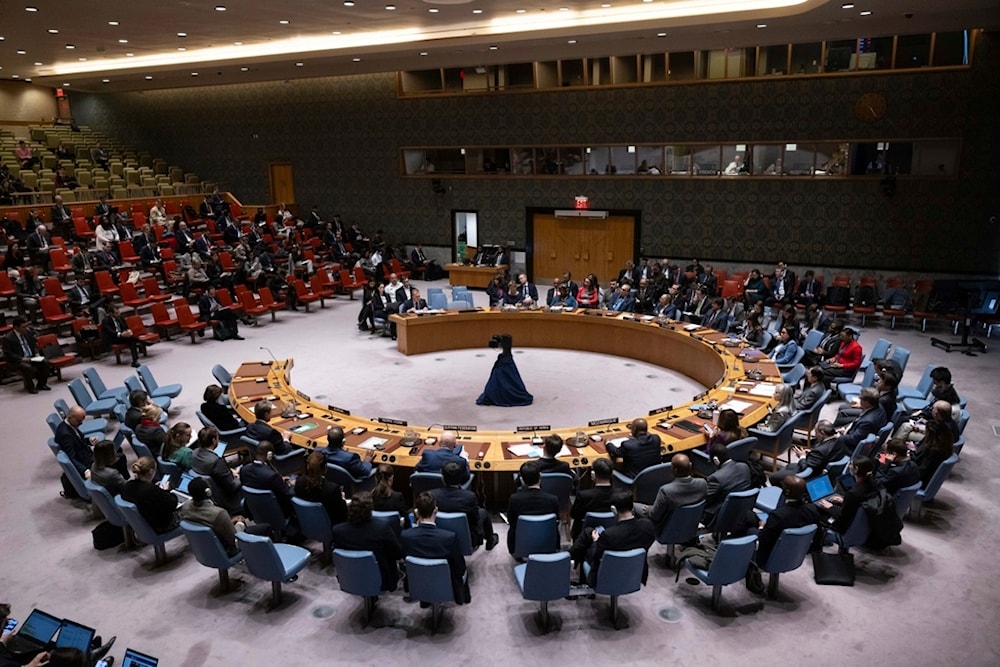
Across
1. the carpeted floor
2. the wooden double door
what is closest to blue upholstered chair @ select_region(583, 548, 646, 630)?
the carpeted floor

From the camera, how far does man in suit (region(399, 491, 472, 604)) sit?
5496mm

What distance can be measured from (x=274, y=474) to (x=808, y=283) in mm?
13747

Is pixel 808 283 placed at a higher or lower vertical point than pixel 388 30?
lower

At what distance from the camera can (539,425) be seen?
949 centimetres

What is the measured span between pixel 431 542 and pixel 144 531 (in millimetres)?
2834

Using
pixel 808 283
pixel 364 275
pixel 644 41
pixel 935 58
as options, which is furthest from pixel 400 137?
pixel 935 58

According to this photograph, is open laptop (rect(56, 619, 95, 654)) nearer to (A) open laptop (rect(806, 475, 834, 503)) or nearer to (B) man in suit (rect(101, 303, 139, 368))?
(A) open laptop (rect(806, 475, 834, 503))

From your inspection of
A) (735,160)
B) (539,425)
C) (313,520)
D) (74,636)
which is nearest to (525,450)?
(539,425)

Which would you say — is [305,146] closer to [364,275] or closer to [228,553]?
[364,275]

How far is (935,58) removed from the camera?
15.9 m

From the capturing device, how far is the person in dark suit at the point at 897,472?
6.58 metres

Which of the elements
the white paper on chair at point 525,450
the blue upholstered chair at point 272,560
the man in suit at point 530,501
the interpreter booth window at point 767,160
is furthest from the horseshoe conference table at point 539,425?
the interpreter booth window at point 767,160

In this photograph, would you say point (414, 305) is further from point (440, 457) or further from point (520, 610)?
point (520, 610)

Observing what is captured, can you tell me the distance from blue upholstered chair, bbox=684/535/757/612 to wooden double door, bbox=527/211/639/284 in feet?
49.4
